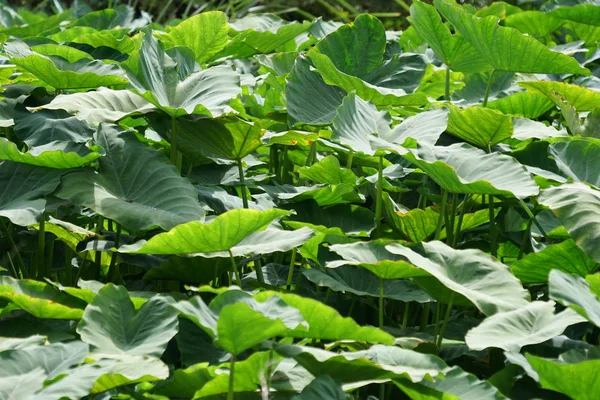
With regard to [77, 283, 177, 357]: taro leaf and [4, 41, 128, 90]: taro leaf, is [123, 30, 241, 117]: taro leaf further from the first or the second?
[77, 283, 177, 357]: taro leaf

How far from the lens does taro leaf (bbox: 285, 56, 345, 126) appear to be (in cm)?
175

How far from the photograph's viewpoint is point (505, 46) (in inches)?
68.0

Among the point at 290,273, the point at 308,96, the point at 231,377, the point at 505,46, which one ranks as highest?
the point at 505,46

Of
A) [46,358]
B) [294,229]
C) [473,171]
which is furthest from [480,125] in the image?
[46,358]

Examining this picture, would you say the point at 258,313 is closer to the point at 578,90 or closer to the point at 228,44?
the point at 578,90

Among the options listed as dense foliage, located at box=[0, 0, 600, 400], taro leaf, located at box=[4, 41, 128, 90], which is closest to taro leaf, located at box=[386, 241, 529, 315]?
dense foliage, located at box=[0, 0, 600, 400]

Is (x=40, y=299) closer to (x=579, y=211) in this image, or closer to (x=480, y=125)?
(x=579, y=211)

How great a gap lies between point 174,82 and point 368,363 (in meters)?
0.84

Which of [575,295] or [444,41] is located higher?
[444,41]

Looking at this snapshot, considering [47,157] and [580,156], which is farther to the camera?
[580,156]

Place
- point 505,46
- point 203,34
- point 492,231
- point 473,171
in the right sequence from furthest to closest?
point 203,34 → point 505,46 → point 492,231 → point 473,171

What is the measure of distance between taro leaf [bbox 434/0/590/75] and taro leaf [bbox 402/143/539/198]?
11.7 inches

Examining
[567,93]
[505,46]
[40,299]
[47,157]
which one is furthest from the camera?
[567,93]

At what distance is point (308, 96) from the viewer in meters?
1.81
